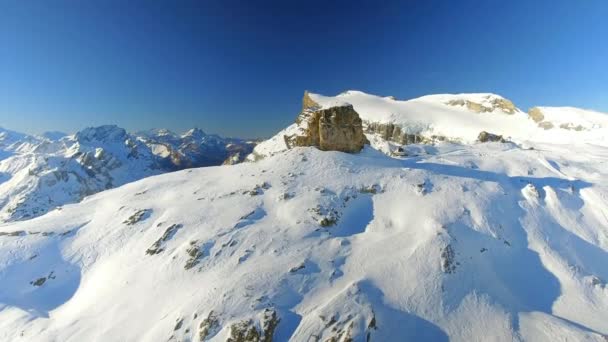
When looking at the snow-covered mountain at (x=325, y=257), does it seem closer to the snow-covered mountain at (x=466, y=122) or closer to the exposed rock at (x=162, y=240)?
the exposed rock at (x=162, y=240)

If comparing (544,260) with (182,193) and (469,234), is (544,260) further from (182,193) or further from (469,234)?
(182,193)

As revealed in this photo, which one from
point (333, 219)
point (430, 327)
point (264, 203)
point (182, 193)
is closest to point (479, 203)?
point (333, 219)

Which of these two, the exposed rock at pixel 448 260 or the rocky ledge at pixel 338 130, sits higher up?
the rocky ledge at pixel 338 130

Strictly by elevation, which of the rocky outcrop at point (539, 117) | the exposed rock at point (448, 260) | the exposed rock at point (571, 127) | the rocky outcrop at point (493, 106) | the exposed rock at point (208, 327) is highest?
the rocky outcrop at point (493, 106)

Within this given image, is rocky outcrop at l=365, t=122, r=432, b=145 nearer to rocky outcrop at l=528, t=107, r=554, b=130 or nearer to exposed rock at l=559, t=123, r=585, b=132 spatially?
rocky outcrop at l=528, t=107, r=554, b=130

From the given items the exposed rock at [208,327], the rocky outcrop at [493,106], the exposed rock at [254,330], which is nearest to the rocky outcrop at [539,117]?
the rocky outcrop at [493,106]
